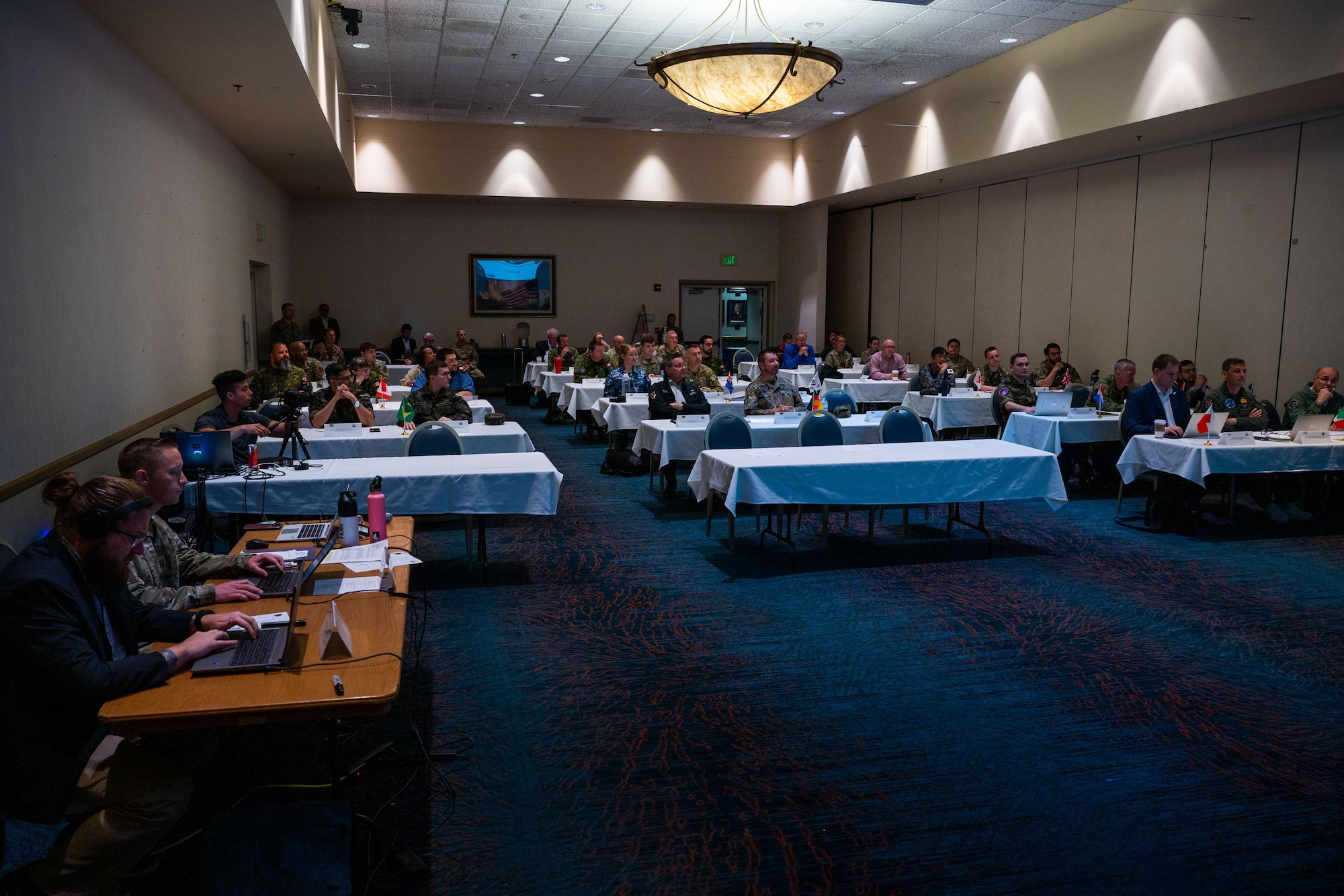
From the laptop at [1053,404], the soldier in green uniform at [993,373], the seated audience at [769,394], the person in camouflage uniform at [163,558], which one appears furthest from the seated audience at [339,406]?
the soldier in green uniform at [993,373]

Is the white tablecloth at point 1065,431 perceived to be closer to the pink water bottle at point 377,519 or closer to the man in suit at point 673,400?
the man in suit at point 673,400

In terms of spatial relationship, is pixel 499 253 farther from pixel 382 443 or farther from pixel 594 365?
→ pixel 382 443

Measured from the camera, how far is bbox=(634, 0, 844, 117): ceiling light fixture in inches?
230

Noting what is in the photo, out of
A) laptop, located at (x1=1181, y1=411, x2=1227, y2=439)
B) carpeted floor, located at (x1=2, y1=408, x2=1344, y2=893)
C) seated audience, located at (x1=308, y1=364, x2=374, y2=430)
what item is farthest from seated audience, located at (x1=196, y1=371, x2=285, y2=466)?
laptop, located at (x1=1181, y1=411, x2=1227, y2=439)

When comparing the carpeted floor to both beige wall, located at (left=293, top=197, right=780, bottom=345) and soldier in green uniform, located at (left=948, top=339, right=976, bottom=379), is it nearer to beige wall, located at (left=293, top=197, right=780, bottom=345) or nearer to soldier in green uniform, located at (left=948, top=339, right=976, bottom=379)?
soldier in green uniform, located at (left=948, top=339, right=976, bottom=379)

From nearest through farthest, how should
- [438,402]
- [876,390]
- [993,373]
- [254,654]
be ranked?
[254,654] → [438,402] → [993,373] → [876,390]

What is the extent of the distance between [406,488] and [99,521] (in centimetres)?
298

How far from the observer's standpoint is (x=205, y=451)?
5082 millimetres

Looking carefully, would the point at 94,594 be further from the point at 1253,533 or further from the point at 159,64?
the point at 1253,533

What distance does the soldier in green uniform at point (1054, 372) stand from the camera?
11258mm

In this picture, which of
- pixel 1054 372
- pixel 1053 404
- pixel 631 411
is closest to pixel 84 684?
pixel 631 411

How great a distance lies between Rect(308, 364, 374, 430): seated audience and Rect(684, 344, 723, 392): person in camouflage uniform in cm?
359

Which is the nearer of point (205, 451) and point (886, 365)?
point (205, 451)

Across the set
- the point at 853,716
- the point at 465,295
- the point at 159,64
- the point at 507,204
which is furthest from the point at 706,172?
the point at 853,716
